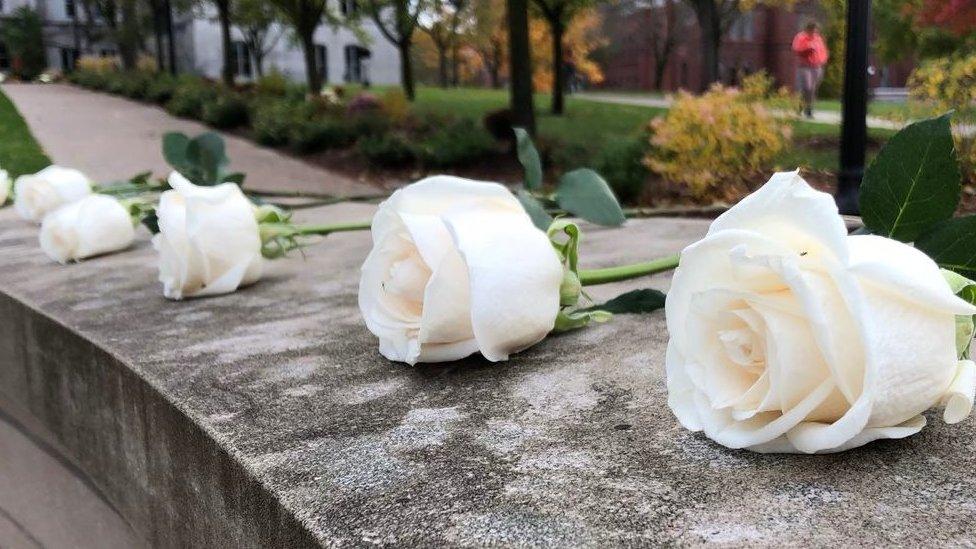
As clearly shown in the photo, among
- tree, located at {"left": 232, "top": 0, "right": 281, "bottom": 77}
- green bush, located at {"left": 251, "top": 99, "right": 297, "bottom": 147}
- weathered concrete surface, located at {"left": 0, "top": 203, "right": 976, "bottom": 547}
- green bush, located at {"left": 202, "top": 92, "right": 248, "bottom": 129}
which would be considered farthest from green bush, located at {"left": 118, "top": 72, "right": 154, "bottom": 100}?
weathered concrete surface, located at {"left": 0, "top": 203, "right": 976, "bottom": 547}

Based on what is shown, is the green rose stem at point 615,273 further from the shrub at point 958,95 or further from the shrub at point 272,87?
the shrub at point 272,87

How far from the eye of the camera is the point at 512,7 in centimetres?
920

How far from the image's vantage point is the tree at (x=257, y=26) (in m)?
24.4

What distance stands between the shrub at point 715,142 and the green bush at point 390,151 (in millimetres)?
4914

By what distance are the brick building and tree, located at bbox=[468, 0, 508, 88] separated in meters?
4.03

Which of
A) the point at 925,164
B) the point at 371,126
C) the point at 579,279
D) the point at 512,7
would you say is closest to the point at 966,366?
the point at 925,164

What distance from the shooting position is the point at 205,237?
68.7 inches

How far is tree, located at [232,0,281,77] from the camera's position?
24375 millimetres

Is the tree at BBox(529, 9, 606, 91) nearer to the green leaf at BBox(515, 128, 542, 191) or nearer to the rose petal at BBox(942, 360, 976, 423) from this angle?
the green leaf at BBox(515, 128, 542, 191)

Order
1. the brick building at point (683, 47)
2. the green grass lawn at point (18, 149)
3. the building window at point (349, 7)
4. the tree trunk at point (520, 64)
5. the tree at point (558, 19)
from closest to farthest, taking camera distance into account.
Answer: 1. the green grass lawn at point (18, 149)
2. the tree trunk at point (520, 64)
3. the tree at point (558, 19)
4. the building window at point (349, 7)
5. the brick building at point (683, 47)

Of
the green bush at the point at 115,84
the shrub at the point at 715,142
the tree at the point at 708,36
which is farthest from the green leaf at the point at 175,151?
the green bush at the point at 115,84

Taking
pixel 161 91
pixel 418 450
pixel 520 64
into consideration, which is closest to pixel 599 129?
pixel 520 64

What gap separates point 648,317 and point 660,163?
4.16 metres

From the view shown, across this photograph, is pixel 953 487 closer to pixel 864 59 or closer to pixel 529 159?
pixel 529 159
